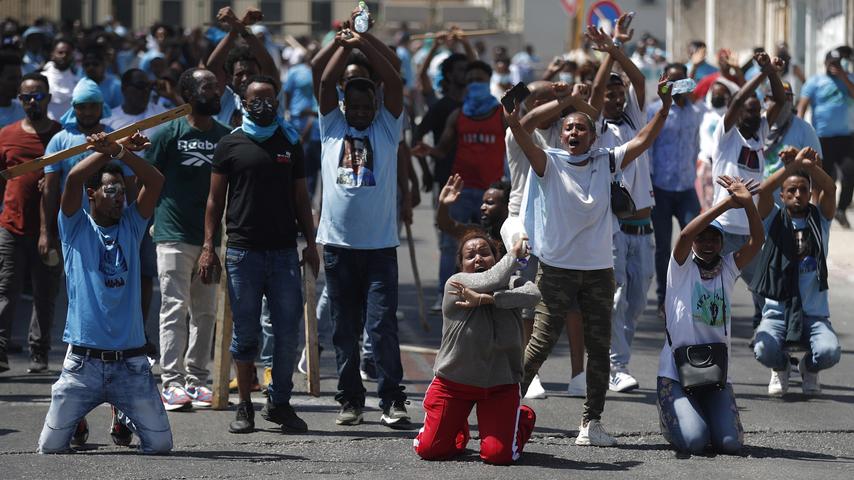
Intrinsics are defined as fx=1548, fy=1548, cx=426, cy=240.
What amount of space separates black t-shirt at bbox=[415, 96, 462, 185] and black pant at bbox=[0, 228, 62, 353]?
3.21 metres

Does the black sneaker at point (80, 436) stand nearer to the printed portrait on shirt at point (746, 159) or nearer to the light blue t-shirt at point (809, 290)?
the light blue t-shirt at point (809, 290)

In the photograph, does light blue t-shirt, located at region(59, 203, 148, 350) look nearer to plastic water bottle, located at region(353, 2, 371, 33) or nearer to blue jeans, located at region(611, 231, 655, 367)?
plastic water bottle, located at region(353, 2, 371, 33)

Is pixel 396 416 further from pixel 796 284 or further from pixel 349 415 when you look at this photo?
pixel 796 284

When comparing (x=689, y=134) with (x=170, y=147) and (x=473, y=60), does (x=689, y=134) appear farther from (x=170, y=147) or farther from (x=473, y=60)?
(x=170, y=147)

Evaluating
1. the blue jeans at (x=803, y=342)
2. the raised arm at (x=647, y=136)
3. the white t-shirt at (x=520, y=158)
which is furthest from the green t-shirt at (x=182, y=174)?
the blue jeans at (x=803, y=342)

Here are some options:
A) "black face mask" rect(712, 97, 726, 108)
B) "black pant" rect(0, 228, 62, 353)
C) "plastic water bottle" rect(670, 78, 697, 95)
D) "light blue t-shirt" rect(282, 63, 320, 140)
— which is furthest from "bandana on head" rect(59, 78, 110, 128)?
"light blue t-shirt" rect(282, 63, 320, 140)

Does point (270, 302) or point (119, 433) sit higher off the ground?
point (270, 302)

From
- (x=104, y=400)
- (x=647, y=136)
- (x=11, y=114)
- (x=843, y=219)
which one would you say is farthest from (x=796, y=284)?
(x=843, y=219)

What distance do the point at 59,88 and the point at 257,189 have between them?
23.1ft

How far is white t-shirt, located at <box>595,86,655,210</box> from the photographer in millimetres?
9562

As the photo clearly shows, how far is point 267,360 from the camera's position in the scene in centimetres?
980

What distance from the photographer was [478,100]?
467 inches

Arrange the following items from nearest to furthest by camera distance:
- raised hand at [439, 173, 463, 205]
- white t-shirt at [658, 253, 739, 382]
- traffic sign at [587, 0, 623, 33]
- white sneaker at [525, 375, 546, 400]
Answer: white t-shirt at [658, 253, 739, 382]
raised hand at [439, 173, 463, 205]
white sneaker at [525, 375, 546, 400]
traffic sign at [587, 0, 623, 33]

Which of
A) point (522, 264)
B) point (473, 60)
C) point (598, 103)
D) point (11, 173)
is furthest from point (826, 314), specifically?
point (11, 173)
